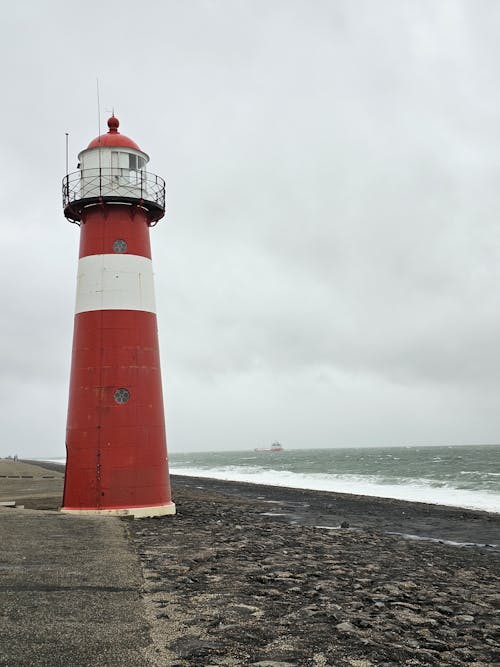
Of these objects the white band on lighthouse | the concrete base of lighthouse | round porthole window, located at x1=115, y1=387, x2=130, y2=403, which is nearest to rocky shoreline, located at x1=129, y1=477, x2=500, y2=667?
the concrete base of lighthouse

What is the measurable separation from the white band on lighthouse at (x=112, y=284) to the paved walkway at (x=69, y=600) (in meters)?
5.69

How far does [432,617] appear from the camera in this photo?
24.2ft

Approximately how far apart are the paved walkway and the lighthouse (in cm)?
→ 317

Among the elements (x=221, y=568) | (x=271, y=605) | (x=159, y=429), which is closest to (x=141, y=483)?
(x=159, y=429)

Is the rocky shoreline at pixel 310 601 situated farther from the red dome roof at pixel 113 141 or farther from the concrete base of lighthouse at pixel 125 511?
the red dome roof at pixel 113 141

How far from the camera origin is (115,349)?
48.3 feet

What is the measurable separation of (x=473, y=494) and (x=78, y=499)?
24071mm

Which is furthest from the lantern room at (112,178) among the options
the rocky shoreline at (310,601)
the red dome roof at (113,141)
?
the rocky shoreline at (310,601)

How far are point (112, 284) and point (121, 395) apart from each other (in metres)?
2.70

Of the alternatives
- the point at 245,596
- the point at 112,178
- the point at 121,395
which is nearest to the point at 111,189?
the point at 112,178

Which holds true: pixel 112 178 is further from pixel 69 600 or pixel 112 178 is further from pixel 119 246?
pixel 69 600

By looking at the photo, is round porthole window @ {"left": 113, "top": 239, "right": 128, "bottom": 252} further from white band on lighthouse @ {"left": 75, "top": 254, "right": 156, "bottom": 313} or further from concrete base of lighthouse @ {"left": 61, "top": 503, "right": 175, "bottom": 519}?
concrete base of lighthouse @ {"left": 61, "top": 503, "right": 175, "bottom": 519}

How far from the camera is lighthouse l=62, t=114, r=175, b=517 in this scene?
14461 millimetres

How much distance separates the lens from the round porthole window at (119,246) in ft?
49.6
